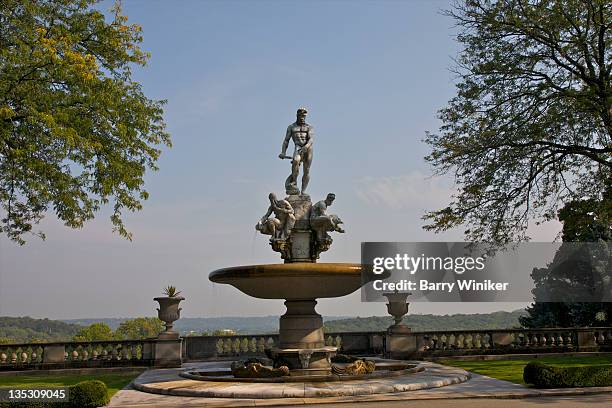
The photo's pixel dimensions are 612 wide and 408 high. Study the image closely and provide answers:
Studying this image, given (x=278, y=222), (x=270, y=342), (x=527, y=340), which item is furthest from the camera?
(x=527, y=340)

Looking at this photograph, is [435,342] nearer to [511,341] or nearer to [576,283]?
[511,341]

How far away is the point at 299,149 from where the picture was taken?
16.9 meters

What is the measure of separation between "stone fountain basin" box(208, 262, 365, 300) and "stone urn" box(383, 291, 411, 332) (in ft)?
23.0

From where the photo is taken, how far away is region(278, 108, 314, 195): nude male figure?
55.0 feet

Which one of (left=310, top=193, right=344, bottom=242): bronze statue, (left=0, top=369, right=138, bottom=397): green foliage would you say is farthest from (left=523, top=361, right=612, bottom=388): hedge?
(left=0, top=369, right=138, bottom=397): green foliage

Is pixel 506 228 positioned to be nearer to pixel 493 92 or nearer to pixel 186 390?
pixel 493 92

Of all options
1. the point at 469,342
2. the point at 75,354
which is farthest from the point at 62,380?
the point at 469,342

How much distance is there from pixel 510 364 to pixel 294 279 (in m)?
9.46

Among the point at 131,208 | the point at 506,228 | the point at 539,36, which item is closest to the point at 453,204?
the point at 506,228

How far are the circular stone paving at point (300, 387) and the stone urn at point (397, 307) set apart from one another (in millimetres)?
6680

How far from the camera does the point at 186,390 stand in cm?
1220

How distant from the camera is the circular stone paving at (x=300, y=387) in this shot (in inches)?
448

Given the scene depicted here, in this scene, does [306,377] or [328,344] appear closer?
[306,377]

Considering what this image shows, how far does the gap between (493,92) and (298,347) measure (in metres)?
12.7
